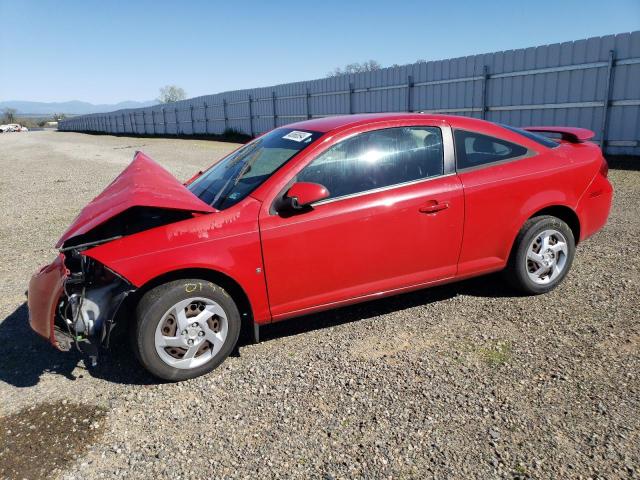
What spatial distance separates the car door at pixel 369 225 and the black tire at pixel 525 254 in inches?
24.3

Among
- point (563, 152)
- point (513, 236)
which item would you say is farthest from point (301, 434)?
point (563, 152)

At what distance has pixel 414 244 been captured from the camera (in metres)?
3.68

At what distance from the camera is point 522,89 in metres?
13.2

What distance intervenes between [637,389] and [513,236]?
1483 mm

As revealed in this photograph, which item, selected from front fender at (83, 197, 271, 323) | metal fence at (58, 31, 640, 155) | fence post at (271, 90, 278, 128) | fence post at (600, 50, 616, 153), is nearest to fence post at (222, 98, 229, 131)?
fence post at (271, 90, 278, 128)

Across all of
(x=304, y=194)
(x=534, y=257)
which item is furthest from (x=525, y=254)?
(x=304, y=194)

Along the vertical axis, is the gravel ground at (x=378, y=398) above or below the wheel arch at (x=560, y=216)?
below

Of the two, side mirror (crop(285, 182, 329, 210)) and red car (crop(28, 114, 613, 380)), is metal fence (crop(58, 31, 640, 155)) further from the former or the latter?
side mirror (crop(285, 182, 329, 210))

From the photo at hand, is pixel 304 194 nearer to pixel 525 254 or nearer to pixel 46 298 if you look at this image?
pixel 46 298

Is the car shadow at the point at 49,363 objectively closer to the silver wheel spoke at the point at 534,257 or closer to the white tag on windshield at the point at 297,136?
the white tag on windshield at the point at 297,136

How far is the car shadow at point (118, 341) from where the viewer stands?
3.46 metres

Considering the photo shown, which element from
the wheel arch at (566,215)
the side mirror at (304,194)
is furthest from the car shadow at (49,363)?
the wheel arch at (566,215)

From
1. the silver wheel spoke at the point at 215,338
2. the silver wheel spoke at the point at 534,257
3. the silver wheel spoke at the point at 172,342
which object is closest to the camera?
the silver wheel spoke at the point at 172,342

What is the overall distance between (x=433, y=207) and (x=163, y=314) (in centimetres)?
203
